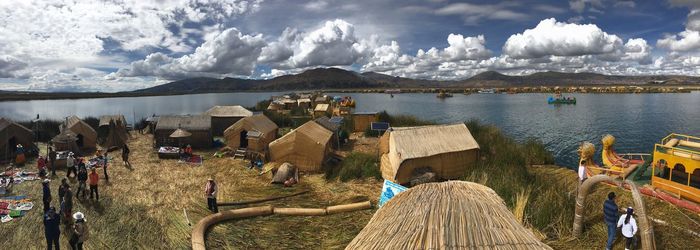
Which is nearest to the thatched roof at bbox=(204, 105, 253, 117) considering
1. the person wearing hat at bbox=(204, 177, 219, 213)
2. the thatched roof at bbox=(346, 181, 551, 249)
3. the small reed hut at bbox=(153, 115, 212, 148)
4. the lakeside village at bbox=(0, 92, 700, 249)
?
the small reed hut at bbox=(153, 115, 212, 148)

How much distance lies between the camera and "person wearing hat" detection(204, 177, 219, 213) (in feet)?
39.6

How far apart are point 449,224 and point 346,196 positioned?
1125cm

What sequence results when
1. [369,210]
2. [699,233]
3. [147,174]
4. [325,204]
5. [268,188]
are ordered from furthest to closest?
1. [147,174]
2. [268,188]
3. [325,204]
4. [369,210]
5. [699,233]

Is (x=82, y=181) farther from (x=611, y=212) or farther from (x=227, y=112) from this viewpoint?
(x=227, y=112)

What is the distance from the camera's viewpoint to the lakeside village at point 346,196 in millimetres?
3348

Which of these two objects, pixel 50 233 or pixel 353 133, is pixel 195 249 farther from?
pixel 353 133

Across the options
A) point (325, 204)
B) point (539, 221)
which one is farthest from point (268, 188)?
point (539, 221)

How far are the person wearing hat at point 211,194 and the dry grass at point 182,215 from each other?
0.28m

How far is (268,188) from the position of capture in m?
15.4

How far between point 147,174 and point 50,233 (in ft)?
29.3

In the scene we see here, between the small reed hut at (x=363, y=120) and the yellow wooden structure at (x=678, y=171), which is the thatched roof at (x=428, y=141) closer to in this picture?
the yellow wooden structure at (x=678, y=171)

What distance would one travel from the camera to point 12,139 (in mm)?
21219

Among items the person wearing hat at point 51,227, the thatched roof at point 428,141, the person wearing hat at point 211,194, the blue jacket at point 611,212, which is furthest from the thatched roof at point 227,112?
the blue jacket at point 611,212

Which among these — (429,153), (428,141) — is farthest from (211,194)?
(428,141)
